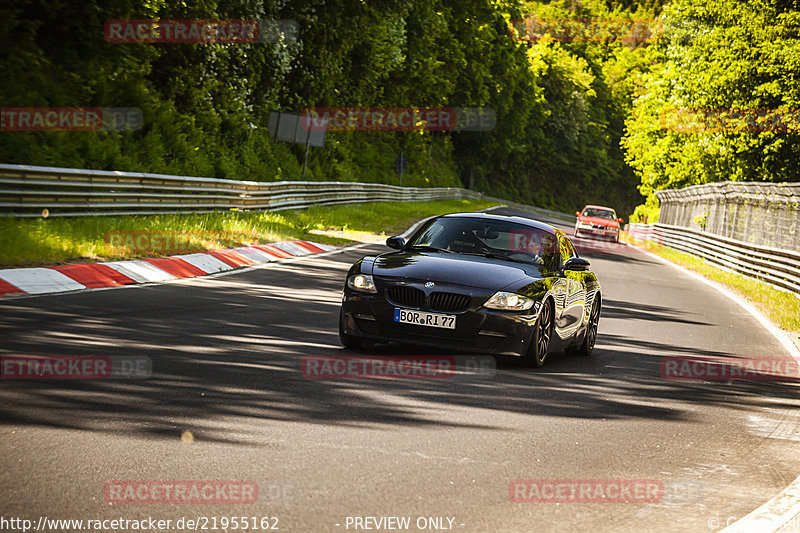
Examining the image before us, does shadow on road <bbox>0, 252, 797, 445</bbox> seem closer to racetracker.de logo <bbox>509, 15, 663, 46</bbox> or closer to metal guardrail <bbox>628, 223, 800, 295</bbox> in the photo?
metal guardrail <bbox>628, 223, 800, 295</bbox>

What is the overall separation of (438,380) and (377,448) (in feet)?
7.71

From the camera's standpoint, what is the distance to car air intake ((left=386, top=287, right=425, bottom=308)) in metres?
8.40

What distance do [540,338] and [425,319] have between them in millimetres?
1158

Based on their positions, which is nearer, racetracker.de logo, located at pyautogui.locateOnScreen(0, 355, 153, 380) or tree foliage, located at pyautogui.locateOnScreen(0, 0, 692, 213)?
racetracker.de logo, located at pyautogui.locateOnScreen(0, 355, 153, 380)

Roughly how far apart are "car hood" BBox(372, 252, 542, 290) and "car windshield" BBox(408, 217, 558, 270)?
0.24 m

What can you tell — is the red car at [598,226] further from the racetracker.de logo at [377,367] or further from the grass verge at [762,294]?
the racetracker.de logo at [377,367]

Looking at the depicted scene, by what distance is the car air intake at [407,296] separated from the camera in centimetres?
840

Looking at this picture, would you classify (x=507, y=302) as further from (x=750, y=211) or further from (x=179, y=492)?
(x=750, y=211)

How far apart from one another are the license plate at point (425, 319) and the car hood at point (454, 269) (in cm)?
32

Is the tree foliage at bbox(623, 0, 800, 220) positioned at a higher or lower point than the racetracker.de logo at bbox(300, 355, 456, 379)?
higher

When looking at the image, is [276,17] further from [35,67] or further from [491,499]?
[491,499]

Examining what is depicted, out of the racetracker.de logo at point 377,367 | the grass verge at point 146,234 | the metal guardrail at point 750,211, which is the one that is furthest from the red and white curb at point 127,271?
the metal guardrail at point 750,211

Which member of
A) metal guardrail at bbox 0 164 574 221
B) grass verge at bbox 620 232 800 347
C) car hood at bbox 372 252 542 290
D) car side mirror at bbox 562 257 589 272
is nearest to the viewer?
car hood at bbox 372 252 542 290

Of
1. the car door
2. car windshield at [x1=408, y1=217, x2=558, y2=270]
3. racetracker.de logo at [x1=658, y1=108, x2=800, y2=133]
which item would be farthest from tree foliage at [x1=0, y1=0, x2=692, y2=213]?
the car door
